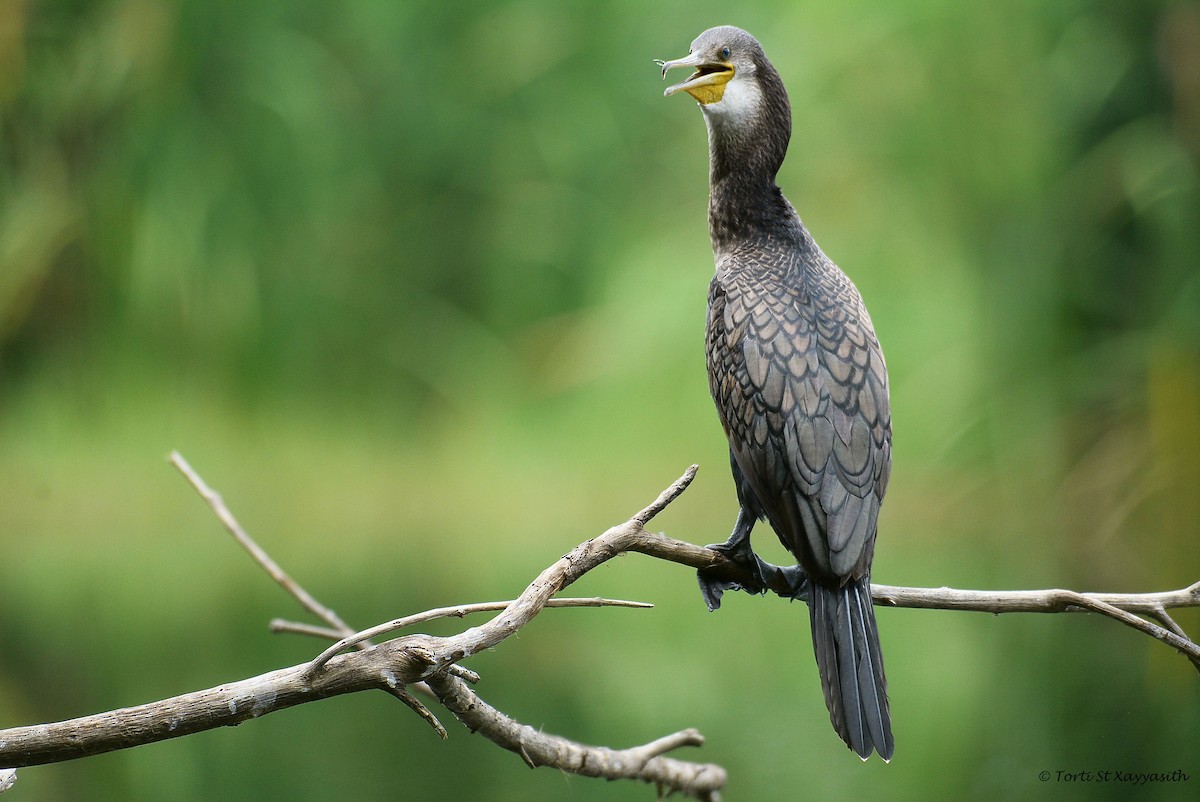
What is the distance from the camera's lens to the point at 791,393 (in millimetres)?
1434

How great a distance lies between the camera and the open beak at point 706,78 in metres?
1.63

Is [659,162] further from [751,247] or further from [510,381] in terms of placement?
[751,247]

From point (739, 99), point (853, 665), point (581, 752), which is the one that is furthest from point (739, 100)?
point (581, 752)

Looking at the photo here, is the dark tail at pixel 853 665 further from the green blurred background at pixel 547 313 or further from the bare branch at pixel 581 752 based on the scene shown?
the green blurred background at pixel 547 313

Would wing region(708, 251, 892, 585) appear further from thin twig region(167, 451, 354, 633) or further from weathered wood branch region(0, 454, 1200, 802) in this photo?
thin twig region(167, 451, 354, 633)

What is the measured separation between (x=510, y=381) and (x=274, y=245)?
1.04 meters

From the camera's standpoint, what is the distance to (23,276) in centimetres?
424

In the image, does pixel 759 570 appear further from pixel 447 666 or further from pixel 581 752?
pixel 447 666

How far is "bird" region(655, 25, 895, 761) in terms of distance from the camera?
133cm

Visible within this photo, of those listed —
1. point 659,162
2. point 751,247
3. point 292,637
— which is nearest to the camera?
point 751,247

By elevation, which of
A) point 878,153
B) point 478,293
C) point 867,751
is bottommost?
point 867,751

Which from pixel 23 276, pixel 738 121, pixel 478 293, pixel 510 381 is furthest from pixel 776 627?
pixel 23 276

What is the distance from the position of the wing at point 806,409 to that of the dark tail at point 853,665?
33 mm

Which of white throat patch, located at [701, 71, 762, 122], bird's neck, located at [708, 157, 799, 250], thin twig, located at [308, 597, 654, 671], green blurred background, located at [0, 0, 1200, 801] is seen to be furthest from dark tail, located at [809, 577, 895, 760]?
green blurred background, located at [0, 0, 1200, 801]
